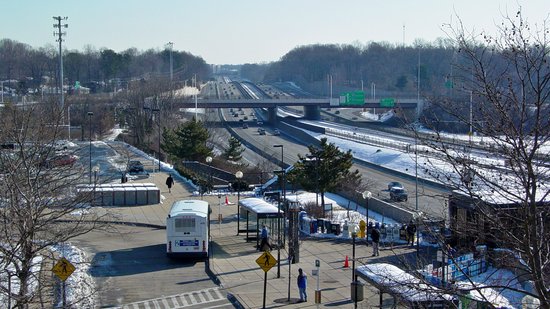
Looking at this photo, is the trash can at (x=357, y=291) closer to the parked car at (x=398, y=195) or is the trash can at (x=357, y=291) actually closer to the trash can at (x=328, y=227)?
the trash can at (x=328, y=227)

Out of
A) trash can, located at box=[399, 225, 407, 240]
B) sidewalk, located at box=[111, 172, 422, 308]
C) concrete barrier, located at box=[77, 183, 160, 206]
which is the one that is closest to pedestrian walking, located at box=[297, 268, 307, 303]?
sidewalk, located at box=[111, 172, 422, 308]

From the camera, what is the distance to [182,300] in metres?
19.8

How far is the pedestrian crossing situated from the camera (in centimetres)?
1911

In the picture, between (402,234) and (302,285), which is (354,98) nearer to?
(402,234)

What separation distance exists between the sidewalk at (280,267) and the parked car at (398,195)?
1038 cm

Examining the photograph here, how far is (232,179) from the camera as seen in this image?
44062 mm

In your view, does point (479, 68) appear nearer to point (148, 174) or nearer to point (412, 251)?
point (412, 251)

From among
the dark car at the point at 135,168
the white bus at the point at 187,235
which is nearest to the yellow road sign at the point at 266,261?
the white bus at the point at 187,235

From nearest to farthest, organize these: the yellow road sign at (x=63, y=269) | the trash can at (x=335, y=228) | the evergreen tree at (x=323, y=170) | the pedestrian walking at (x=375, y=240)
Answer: the yellow road sign at (x=63, y=269)
the pedestrian walking at (x=375, y=240)
the trash can at (x=335, y=228)
the evergreen tree at (x=323, y=170)

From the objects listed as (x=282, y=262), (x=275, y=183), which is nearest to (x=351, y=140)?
(x=275, y=183)

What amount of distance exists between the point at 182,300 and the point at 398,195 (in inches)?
890

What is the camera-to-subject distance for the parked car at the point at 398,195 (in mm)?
40281

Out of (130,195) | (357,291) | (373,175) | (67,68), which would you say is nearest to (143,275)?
(357,291)

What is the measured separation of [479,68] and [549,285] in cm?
231
